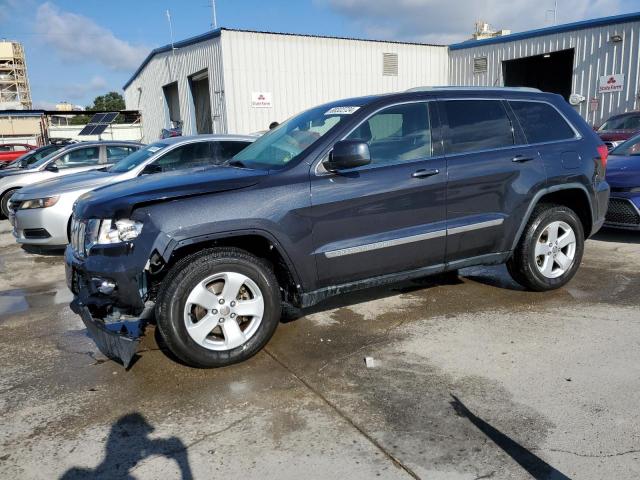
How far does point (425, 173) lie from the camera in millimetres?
4211

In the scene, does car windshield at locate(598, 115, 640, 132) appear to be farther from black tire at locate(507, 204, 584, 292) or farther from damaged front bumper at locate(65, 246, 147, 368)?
damaged front bumper at locate(65, 246, 147, 368)

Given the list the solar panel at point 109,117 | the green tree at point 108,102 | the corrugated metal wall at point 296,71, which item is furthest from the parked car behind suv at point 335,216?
the green tree at point 108,102

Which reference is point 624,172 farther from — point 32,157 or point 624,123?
point 32,157

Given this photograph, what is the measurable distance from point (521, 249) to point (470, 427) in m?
2.44

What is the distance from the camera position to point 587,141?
5.07 m

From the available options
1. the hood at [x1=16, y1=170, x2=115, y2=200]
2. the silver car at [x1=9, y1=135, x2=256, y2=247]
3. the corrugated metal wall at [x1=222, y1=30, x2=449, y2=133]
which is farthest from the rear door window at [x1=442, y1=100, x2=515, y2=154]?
the corrugated metal wall at [x1=222, y1=30, x2=449, y2=133]

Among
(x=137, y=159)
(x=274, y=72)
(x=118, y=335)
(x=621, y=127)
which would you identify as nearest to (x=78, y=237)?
(x=118, y=335)

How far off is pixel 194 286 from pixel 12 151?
80.6ft

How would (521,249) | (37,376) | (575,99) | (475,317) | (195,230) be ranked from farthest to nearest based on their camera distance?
(575,99)
(521,249)
(475,317)
(37,376)
(195,230)

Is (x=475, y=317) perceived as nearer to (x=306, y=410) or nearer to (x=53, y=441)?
(x=306, y=410)

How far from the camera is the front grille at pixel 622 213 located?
6855 millimetres

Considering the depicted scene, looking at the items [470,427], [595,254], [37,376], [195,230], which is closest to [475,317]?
[470,427]

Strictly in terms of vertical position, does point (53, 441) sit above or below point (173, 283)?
below

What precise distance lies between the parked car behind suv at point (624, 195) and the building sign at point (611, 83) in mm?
12020
